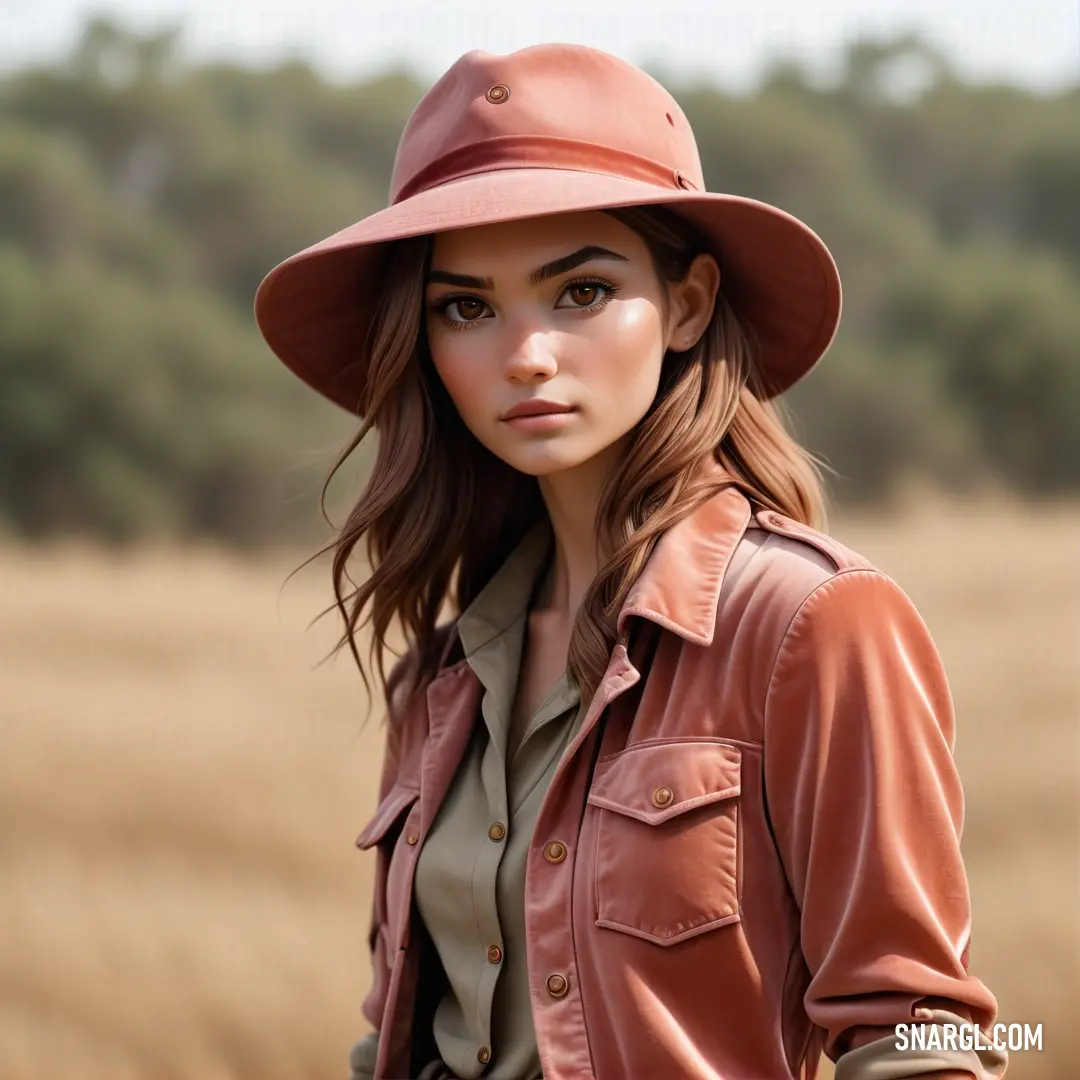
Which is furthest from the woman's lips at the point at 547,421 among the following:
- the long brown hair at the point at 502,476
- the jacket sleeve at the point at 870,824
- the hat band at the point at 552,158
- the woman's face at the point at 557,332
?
the jacket sleeve at the point at 870,824

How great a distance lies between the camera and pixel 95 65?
18359mm

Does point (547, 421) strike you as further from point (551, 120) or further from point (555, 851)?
point (555, 851)

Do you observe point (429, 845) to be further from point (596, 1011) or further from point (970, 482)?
point (970, 482)

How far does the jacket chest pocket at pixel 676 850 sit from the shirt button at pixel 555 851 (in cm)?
7

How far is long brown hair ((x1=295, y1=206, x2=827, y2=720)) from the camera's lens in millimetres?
2090

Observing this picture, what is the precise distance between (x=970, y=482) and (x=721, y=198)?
48.7 ft

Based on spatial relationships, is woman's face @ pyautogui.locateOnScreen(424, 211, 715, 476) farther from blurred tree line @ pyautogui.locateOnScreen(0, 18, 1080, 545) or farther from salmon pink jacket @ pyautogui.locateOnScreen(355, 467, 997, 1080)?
blurred tree line @ pyautogui.locateOnScreen(0, 18, 1080, 545)

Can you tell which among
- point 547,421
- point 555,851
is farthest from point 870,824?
point 547,421

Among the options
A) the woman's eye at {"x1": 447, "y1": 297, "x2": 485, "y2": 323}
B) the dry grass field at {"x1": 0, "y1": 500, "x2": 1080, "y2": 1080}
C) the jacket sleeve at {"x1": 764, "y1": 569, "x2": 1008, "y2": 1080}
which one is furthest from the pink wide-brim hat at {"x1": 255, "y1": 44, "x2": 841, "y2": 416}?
the dry grass field at {"x1": 0, "y1": 500, "x2": 1080, "y2": 1080}

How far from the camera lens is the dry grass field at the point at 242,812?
5539 mm

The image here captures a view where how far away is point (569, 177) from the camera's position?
2.00 meters

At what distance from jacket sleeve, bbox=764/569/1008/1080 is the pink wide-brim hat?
1.89 feet

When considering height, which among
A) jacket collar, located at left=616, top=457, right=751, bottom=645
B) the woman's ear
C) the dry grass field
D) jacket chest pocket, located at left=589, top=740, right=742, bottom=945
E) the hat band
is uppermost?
the dry grass field

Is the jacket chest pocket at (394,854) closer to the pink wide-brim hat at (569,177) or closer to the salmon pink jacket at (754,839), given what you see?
the salmon pink jacket at (754,839)
